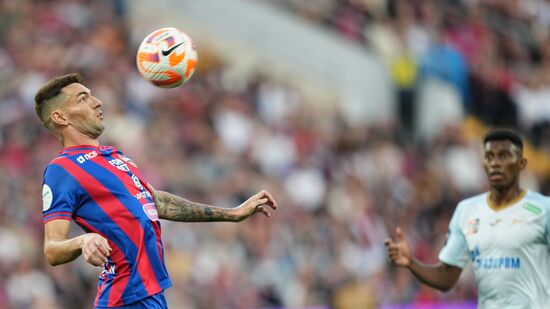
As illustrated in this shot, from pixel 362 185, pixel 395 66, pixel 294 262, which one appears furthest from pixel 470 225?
pixel 395 66

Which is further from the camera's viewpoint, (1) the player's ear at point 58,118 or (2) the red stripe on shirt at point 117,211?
(1) the player's ear at point 58,118

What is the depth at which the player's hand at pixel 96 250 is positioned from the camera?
7.10m

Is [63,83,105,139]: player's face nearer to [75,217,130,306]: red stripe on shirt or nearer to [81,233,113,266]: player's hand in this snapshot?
[75,217,130,306]: red stripe on shirt

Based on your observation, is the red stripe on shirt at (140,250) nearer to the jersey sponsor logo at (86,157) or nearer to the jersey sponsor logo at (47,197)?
the jersey sponsor logo at (86,157)

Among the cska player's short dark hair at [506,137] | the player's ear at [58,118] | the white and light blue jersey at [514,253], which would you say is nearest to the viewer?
the player's ear at [58,118]

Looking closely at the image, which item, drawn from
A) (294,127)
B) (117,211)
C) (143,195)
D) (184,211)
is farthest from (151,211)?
(294,127)

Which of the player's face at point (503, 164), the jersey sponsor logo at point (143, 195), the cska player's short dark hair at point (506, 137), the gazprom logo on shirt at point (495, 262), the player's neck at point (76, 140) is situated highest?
the cska player's short dark hair at point (506, 137)

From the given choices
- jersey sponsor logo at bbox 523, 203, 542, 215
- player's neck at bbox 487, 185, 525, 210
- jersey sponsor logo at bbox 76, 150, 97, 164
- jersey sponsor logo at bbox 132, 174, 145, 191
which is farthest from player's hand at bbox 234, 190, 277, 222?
jersey sponsor logo at bbox 523, 203, 542, 215

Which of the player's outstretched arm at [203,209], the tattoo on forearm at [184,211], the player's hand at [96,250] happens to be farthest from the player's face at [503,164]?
the player's hand at [96,250]

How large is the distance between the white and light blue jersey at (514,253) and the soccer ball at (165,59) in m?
2.51

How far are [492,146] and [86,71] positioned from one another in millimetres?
10179

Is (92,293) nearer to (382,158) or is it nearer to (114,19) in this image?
(382,158)

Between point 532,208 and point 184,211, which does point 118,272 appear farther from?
point 532,208

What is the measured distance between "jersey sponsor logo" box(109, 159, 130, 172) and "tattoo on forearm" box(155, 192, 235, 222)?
0.36 metres
